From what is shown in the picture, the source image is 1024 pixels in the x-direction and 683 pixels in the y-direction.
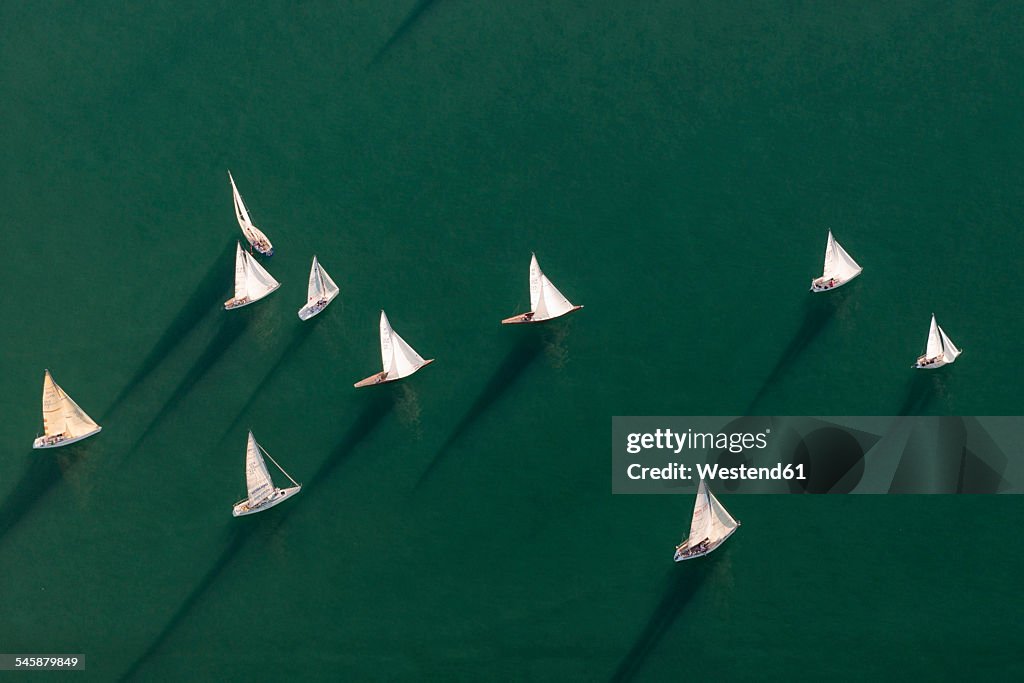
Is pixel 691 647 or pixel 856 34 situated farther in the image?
pixel 856 34

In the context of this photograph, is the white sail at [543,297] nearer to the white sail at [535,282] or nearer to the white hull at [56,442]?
the white sail at [535,282]

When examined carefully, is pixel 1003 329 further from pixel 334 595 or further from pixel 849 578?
pixel 334 595

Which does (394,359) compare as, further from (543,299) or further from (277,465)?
(543,299)

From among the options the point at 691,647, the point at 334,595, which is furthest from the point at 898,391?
the point at 334,595

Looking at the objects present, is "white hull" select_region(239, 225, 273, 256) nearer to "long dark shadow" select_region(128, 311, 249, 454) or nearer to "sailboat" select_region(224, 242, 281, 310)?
"sailboat" select_region(224, 242, 281, 310)

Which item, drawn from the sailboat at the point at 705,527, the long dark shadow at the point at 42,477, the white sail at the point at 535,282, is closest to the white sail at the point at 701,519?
the sailboat at the point at 705,527

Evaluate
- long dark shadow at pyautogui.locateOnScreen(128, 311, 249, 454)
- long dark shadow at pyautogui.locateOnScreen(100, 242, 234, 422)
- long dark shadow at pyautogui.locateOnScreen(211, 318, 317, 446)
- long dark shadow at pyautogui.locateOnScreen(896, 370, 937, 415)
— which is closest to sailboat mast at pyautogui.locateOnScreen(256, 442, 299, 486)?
long dark shadow at pyautogui.locateOnScreen(211, 318, 317, 446)

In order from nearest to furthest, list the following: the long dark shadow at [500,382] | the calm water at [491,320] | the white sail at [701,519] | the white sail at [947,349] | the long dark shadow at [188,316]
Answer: the white sail at [701,519]
the calm water at [491,320]
the white sail at [947,349]
the long dark shadow at [500,382]
the long dark shadow at [188,316]

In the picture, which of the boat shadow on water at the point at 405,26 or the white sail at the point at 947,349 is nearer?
the white sail at the point at 947,349
